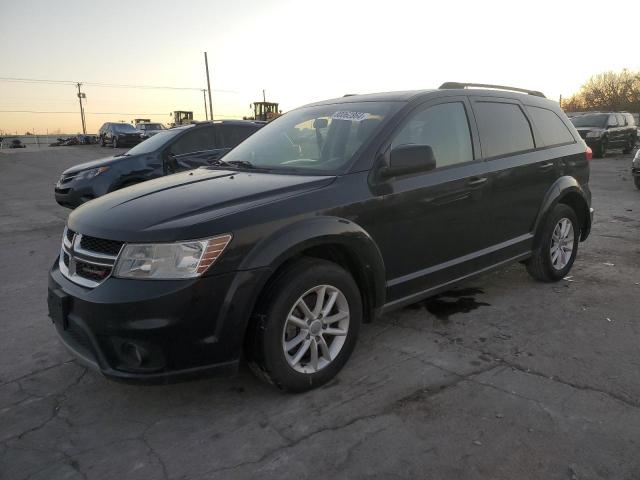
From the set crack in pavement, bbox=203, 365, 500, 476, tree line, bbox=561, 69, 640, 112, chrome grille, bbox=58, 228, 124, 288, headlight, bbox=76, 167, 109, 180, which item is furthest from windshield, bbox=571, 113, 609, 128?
tree line, bbox=561, 69, 640, 112

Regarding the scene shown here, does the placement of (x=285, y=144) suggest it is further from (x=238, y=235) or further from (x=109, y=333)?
(x=109, y=333)

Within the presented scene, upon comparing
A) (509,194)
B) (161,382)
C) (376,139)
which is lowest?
(161,382)

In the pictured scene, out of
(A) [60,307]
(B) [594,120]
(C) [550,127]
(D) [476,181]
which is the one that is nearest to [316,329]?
(A) [60,307]

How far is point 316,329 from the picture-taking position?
116 inches

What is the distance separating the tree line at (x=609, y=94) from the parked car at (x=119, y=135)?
60.7 meters

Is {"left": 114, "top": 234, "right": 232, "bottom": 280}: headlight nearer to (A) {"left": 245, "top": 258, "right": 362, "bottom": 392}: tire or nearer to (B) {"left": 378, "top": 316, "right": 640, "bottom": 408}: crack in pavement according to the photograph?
(A) {"left": 245, "top": 258, "right": 362, "bottom": 392}: tire

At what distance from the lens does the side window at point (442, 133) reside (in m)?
3.50

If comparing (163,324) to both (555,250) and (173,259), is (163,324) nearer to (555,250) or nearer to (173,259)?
(173,259)

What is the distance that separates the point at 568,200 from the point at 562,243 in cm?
45

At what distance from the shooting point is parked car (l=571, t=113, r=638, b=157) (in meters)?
20.7

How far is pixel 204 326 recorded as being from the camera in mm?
2531

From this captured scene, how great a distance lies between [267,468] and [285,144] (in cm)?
235

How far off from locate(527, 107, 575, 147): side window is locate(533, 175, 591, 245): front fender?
0.38 meters

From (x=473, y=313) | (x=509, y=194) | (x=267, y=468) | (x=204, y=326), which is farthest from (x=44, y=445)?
(x=509, y=194)
